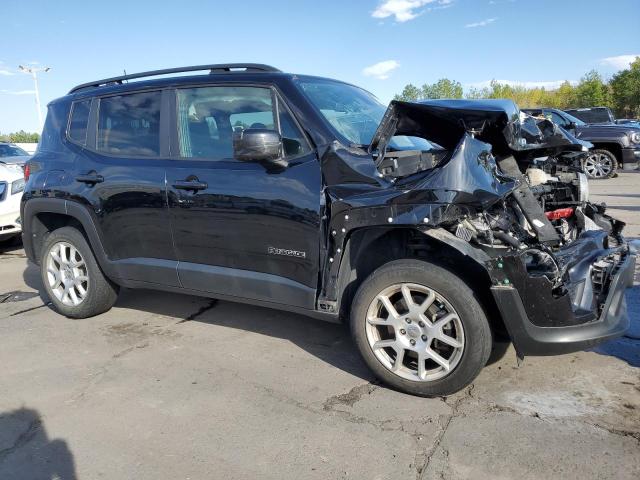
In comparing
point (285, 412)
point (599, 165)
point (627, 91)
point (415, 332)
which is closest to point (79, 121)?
point (285, 412)

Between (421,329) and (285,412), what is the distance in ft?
3.10

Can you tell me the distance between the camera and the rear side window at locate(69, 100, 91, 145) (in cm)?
457

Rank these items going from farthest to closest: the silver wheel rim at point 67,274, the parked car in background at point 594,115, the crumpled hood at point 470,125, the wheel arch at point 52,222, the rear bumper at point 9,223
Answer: the parked car in background at point 594,115, the rear bumper at point 9,223, the silver wheel rim at point 67,274, the wheel arch at point 52,222, the crumpled hood at point 470,125

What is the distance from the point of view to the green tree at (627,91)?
4756 centimetres

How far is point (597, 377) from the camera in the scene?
10.8 feet

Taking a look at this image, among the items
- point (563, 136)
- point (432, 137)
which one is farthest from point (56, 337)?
point (563, 136)

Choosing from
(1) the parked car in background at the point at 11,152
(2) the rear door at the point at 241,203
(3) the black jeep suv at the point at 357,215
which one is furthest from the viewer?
(1) the parked car in background at the point at 11,152

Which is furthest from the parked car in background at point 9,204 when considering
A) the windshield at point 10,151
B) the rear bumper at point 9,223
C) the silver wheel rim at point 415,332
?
the windshield at point 10,151

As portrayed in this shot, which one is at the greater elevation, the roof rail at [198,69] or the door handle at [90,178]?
the roof rail at [198,69]

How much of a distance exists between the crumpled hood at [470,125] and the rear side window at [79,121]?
9.07 feet

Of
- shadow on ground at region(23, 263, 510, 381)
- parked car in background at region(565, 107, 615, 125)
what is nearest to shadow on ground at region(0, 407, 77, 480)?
shadow on ground at region(23, 263, 510, 381)

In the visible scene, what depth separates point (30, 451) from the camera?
278 centimetres

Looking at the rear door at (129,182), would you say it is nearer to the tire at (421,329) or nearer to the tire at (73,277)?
the tire at (73,277)

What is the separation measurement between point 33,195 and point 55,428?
2593 millimetres
